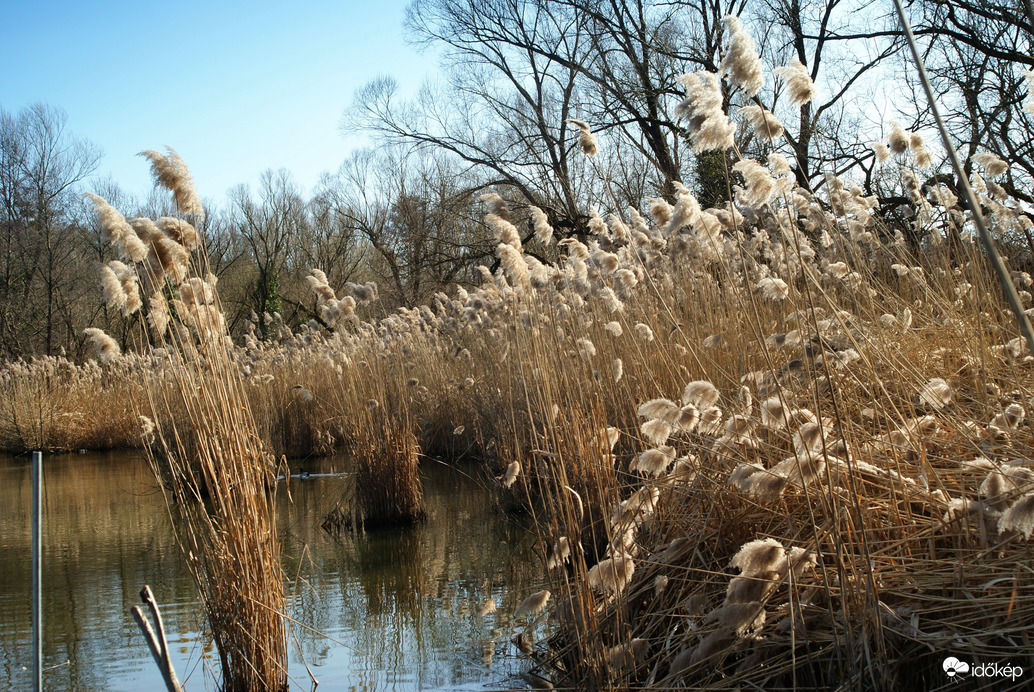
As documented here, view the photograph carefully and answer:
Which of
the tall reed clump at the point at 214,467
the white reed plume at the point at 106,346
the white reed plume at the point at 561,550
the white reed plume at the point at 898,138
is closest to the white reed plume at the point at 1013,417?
the white reed plume at the point at 561,550

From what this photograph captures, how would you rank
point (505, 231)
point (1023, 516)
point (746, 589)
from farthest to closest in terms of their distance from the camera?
point (505, 231), point (746, 589), point (1023, 516)

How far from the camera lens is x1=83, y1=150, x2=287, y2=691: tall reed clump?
8.09 ft

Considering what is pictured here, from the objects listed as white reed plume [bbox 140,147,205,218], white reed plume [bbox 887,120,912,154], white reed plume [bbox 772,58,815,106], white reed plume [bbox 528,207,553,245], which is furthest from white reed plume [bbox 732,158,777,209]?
white reed plume [bbox 887,120,912,154]

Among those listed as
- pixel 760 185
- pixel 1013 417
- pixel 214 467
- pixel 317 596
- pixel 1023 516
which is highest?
pixel 760 185

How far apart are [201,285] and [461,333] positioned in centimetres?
553

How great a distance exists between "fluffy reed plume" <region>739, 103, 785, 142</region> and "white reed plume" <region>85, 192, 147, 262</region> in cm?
198

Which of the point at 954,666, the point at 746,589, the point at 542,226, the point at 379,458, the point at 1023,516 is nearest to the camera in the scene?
the point at 1023,516

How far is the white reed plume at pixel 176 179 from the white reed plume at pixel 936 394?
2429 mm

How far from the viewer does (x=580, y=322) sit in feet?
13.9

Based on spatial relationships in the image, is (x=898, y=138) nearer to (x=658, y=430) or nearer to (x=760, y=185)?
(x=760, y=185)

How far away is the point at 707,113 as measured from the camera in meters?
2.08

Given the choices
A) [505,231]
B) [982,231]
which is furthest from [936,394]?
[505,231]

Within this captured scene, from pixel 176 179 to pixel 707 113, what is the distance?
6.10ft

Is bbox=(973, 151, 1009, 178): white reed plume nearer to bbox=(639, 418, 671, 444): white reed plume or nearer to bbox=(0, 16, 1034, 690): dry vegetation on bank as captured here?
bbox=(0, 16, 1034, 690): dry vegetation on bank
